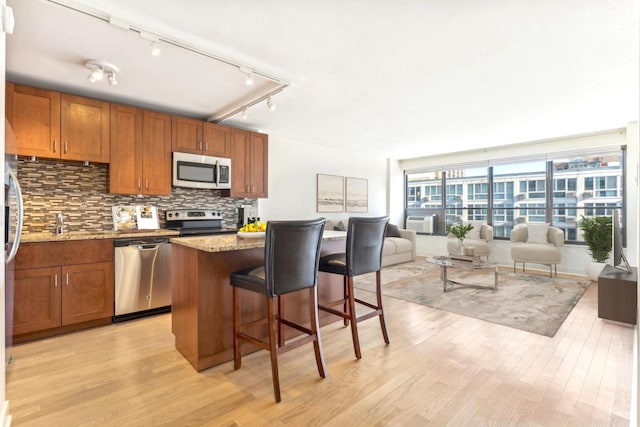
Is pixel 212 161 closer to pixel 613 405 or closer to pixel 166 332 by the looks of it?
pixel 166 332

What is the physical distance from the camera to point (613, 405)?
178cm

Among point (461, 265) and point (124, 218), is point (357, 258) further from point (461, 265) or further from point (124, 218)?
point (124, 218)

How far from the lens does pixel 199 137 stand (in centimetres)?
401

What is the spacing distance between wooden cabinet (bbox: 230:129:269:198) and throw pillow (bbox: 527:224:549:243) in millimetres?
4635

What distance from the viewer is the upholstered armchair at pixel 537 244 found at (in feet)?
16.7

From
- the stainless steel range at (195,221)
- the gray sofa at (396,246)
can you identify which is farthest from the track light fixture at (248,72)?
the gray sofa at (396,246)

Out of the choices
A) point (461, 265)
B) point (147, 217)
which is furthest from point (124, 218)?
point (461, 265)

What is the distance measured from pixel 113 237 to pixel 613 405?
12.9 ft

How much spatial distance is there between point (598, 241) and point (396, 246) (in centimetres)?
296

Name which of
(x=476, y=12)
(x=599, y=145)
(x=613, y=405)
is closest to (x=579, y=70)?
(x=476, y=12)

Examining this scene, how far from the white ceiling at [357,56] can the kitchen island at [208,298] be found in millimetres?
1480

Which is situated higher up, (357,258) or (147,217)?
(147,217)

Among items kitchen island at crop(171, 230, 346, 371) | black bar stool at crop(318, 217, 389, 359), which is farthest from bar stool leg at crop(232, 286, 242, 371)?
black bar stool at crop(318, 217, 389, 359)

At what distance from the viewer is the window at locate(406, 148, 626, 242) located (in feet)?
17.4
